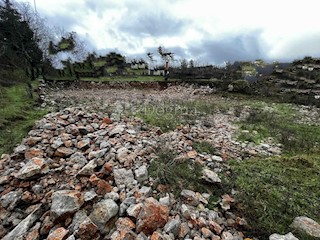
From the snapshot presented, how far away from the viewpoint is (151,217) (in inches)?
122

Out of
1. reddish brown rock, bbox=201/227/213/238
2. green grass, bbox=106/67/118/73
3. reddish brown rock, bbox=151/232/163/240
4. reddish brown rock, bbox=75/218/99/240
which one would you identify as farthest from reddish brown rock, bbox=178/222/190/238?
green grass, bbox=106/67/118/73

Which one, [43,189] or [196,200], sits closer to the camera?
[196,200]

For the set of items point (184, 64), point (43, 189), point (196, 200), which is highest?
point (184, 64)

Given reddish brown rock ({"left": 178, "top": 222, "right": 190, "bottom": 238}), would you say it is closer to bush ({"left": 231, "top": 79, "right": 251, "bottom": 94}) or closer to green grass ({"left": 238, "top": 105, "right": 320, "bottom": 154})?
green grass ({"left": 238, "top": 105, "right": 320, "bottom": 154})

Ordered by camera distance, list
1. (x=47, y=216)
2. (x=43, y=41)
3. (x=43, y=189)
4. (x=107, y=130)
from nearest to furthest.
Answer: (x=47, y=216), (x=43, y=189), (x=107, y=130), (x=43, y=41)

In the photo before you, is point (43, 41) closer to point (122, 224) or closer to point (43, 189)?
point (43, 189)

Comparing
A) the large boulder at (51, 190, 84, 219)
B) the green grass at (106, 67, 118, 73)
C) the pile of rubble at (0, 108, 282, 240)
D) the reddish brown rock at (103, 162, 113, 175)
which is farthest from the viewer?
the green grass at (106, 67, 118, 73)

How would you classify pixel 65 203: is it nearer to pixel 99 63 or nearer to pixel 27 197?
pixel 27 197

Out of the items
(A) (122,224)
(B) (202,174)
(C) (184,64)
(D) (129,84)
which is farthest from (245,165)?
(C) (184,64)

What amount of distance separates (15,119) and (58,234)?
6.48 meters

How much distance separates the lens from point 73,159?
16.1ft

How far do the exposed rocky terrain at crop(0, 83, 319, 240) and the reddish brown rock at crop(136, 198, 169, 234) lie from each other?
0.04 ft

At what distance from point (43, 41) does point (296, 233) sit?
82.8 ft

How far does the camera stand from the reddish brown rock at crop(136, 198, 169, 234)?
303 cm
